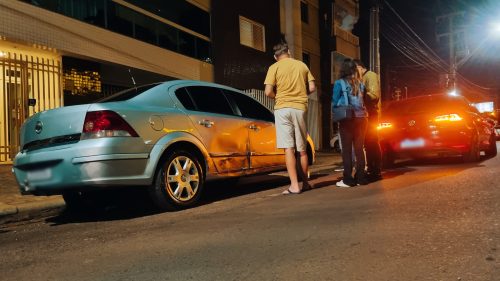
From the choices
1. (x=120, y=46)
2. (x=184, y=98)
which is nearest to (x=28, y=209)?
(x=184, y=98)

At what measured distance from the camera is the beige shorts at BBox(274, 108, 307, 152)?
225 inches

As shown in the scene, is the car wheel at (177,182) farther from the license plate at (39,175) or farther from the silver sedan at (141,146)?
the license plate at (39,175)

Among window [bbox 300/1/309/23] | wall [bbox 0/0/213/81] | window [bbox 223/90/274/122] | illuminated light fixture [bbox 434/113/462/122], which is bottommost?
illuminated light fixture [bbox 434/113/462/122]

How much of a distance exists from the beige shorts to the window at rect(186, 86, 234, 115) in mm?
699

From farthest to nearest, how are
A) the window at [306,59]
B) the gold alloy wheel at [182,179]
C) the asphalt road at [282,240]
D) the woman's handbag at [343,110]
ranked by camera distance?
the window at [306,59] → the woman's handbag at [343,110] → the gold alloy wheel at [182,179] → the asphalt road at [282,240]

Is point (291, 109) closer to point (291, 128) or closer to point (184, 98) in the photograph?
point (291, 128)

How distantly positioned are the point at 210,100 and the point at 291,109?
1.00 m

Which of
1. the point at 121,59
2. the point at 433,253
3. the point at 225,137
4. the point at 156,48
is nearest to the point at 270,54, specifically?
the point at 156,48

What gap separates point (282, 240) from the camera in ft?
11.4

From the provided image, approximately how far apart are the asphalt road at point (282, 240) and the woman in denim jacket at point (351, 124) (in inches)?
29.7

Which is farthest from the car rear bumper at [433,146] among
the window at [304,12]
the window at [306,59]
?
the window at [304,12]

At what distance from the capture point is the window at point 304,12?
71.6 feet

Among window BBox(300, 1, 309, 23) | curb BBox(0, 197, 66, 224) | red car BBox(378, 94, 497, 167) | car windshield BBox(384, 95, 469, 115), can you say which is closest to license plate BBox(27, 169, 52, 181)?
curb BBox(0, 197, 66, 224)

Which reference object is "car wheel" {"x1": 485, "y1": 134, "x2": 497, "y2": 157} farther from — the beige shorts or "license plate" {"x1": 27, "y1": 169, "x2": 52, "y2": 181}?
"license plate" {"x1": 27, "y1": 169, "x2": 52, "y2": 181}
